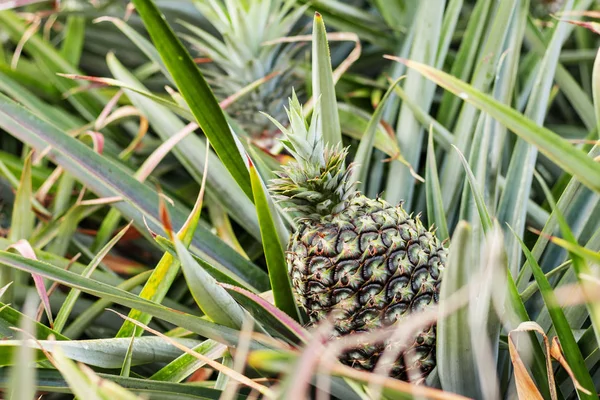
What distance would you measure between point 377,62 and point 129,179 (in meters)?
0.79

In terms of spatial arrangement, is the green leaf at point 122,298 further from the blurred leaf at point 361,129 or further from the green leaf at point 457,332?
the blurred leaf at point 361,129

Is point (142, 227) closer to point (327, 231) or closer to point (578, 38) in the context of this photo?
point (327, 231)

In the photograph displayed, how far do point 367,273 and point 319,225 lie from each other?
8 centimetres

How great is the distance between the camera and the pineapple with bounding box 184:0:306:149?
1105 millimetres

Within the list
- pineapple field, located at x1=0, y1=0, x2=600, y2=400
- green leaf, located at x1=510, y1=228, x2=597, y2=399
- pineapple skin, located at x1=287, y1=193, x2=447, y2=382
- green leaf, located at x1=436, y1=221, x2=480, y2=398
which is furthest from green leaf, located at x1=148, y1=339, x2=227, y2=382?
green leaf, located at x1=510, y1=228, x2=597, y2=399

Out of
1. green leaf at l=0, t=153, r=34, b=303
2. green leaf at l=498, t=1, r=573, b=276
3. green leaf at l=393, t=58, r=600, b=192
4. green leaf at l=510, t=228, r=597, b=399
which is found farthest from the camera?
green leaf at l=0, t=153, r=34, b=303

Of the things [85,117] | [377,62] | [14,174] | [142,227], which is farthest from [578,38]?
[14,174]

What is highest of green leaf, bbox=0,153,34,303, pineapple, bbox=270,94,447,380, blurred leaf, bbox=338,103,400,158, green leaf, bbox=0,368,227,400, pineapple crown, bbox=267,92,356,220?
blurred leaf, bbox=338,103,400,158

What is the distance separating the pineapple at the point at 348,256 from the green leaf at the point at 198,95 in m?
0.12

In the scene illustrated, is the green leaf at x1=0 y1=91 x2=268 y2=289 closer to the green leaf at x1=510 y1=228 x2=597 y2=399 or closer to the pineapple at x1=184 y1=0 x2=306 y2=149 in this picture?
the pineapple at x1=184 y1=0 x2=306 y2=149

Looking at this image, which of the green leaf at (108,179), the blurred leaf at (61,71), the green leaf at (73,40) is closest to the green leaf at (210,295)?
the green leaf at (108,179)

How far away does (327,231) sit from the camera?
0.68 m

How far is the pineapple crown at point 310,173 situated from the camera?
2.16 ft

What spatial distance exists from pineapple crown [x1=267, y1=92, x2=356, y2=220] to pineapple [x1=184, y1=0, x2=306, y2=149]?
0.44 m
